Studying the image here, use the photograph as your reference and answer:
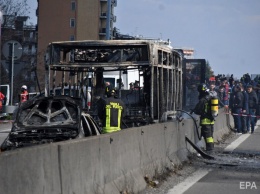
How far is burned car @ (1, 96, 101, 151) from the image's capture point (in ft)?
43.2

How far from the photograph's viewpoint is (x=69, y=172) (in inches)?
336

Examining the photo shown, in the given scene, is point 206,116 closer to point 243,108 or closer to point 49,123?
point 49,123

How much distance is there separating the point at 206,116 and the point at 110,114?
6378mm

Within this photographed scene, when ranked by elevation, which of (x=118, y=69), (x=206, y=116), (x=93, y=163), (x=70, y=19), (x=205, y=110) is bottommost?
(x=93, y=163)

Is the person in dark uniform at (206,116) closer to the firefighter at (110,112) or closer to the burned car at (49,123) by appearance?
the firefighter at (110,112)

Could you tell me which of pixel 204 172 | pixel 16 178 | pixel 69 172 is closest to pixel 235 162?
pixel 204 172

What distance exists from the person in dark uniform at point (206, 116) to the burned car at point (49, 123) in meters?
6.52

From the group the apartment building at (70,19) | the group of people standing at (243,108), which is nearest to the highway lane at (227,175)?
the group of people standing at (243,108)

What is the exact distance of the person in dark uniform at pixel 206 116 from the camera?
66.9ft

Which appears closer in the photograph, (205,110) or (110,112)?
(110,112)

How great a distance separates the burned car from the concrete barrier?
4.15 ft

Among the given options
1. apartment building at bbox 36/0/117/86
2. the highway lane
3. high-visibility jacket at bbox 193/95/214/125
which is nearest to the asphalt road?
the highway lane

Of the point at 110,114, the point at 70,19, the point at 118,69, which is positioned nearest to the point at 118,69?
the point at 118,69

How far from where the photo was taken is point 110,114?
14.6m
